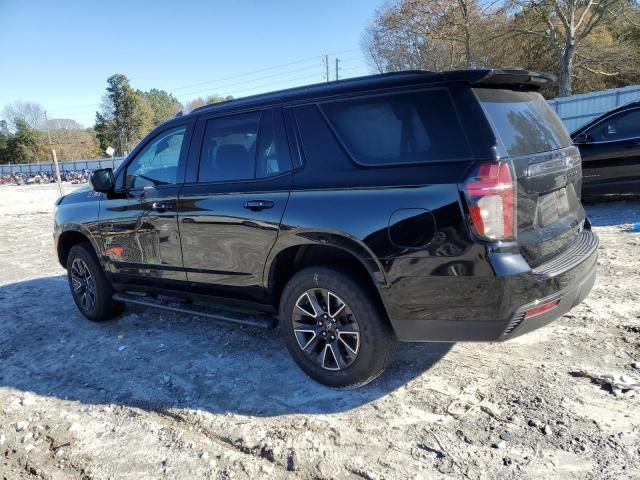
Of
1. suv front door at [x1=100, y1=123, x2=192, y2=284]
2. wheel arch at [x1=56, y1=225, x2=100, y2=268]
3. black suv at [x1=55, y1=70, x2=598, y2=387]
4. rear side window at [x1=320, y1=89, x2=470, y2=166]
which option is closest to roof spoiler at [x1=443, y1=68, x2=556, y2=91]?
black suv at [x1=55, y1=70, x2=598, y2=387]

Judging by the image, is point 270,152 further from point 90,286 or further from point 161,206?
point 90,286

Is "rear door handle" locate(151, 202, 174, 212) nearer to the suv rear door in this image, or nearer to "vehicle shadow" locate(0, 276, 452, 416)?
the suv rear door

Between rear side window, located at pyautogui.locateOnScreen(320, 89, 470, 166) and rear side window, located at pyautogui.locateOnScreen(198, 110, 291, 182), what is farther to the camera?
rear side window, located at pyautogui.locateOnScreen(198, 110, 291, 182)

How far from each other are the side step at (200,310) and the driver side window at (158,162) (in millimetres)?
1046

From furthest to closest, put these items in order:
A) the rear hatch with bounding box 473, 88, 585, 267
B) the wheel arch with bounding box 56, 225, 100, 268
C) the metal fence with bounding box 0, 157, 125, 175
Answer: the metal fence with bounding box 0, 157, 125, 175 < the wheel arch with bounding box 56, 225, 100, 268 < the rear hatch with bounding box 473, 88, 585, 267

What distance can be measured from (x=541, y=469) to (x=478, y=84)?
2.10m

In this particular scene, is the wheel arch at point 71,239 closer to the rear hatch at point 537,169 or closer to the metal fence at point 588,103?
the rear hatch at point 537,169

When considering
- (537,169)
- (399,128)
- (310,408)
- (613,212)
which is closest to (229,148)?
(399,128)

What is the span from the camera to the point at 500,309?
2.70 m

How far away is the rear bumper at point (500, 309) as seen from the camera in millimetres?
2693

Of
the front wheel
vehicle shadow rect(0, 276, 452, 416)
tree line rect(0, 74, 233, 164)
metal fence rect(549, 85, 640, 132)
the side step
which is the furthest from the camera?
tree line rect(0, 74, 233, 164)

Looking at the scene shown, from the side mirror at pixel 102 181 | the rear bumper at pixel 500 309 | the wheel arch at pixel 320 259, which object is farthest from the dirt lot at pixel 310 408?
the side mirror at pixel 102 181

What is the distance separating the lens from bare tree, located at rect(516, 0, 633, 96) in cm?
2730

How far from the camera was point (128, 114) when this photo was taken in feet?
229
